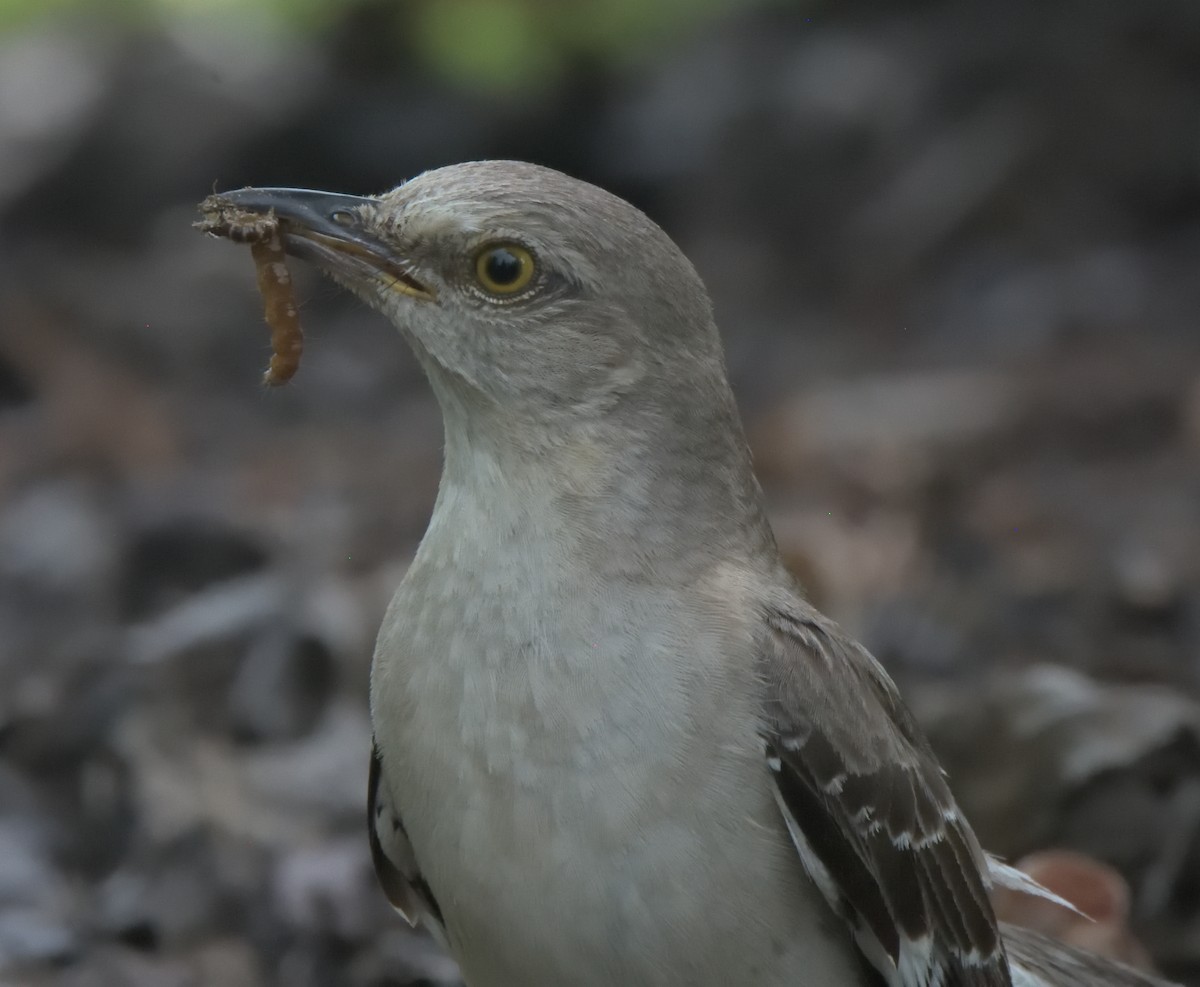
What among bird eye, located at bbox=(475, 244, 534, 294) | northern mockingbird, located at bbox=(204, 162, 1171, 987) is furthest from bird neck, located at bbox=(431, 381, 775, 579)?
bird eye, located at bbox=(475, 244, 534, 294)

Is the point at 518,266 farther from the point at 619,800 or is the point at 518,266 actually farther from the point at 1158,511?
the point at 1158,511

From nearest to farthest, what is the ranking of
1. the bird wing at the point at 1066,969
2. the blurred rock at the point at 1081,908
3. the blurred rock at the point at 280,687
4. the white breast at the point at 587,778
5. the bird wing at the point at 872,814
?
the white breast at the point at 587,778
the bird wing at the point at 872,814
the bird wing at the point at 1066,969
the blurred rock at the point at 1081,908
the blurred rock at the point at 280,687

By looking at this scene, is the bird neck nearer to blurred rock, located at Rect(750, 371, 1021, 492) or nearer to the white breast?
the white breast

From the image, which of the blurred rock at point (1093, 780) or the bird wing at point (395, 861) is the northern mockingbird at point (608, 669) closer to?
the bird wing at point (395, 861)

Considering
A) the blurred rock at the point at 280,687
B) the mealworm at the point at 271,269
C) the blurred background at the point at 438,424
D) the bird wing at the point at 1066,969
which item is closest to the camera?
the mealworm at the point at 271,269

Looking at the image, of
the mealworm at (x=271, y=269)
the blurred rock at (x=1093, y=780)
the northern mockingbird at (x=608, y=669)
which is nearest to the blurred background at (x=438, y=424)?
the blurred rock at (x=1093, y=780)

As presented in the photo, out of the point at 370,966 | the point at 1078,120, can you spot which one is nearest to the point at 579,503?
the point at 370,966

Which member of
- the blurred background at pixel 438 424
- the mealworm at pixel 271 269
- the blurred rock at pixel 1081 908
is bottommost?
the blurred rock at pixel 1081 908
